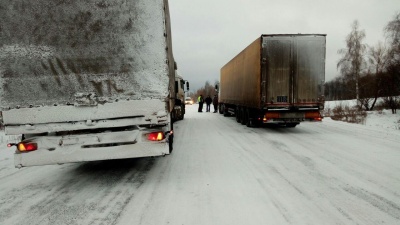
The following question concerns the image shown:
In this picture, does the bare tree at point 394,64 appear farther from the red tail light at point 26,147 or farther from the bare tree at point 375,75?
the red tail light at point 26,147

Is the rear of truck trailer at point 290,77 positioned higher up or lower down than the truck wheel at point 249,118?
higher up

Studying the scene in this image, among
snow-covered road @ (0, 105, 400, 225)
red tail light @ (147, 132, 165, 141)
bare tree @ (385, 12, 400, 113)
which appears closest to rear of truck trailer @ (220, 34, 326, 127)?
snow-covered road @ (0, 105, 400, 225)

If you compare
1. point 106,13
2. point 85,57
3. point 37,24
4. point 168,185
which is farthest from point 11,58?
point 168,185

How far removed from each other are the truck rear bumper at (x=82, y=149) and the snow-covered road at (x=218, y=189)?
1.92 ft

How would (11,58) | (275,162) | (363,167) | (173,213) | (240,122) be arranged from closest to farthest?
1. (173,213)
2. (11,58)
3. (363,167)
4. (275,162)
5. (240,122)

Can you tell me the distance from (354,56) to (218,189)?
117ft

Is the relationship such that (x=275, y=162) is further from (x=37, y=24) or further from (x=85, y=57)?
(x=37, y=24)

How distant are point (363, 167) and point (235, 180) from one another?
2.93m

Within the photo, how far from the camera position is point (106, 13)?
4531 millimetres

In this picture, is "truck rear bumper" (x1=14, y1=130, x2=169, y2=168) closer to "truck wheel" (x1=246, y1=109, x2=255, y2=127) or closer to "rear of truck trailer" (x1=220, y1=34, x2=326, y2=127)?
"rear of truck trailer" (x1=220, y1=34, x2=326, y2=127)

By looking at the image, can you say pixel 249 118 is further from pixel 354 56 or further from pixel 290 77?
pixel 354 56

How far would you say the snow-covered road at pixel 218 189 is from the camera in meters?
3.53

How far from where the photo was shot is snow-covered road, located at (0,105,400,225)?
139 inches

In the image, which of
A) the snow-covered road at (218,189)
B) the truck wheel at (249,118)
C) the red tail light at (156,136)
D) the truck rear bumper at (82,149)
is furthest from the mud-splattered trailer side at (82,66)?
the truck wheel at (249,118)
